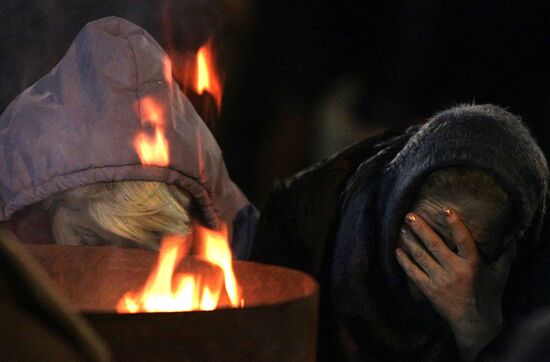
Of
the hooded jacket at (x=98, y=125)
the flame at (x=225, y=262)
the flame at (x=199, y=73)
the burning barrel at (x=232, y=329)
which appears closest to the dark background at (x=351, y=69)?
the flame at (x=199, y=73)

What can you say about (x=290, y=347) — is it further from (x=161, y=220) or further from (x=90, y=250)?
(x=161, y=220)

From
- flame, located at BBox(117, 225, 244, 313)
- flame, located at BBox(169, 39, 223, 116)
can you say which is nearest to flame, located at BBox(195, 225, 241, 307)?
flame, located at BBox(117, 225, 244, 313)

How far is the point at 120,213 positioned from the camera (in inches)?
69.6

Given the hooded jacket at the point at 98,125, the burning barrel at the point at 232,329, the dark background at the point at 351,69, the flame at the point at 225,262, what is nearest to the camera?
the burning barrel at the point at 232,329

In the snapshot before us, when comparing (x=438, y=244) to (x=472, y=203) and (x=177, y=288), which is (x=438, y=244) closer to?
(x=472, y=203)

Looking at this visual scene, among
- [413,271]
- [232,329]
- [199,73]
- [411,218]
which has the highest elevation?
[199,73]

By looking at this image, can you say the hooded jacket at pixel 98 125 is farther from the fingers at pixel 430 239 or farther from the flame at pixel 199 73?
the fingers at pixel 430 239

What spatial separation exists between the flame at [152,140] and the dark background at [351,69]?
51.5 inches

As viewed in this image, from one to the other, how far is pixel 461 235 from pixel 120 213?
671 mm

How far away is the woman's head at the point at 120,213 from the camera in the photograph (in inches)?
68.7

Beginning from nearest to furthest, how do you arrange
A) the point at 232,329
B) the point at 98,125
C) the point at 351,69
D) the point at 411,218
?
1. the point at 232,329
2. the point at 98,125
3. the point at 411,218
4. the point at 351,69

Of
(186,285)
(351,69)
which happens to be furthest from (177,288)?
(351,69)

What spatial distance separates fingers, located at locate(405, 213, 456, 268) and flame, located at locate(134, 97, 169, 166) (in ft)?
1.64

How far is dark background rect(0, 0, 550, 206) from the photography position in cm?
318
